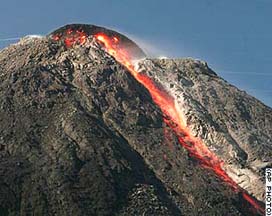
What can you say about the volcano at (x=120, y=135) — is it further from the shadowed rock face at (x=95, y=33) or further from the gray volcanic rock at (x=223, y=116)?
the shadowed rock face at (x=95, y=33)

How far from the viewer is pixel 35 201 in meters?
73.4

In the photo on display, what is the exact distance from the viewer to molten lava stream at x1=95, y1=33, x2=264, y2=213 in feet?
291

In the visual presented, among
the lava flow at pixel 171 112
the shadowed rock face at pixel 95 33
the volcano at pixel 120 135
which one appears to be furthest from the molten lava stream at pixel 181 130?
the shadowed rock face at pixel 95 33

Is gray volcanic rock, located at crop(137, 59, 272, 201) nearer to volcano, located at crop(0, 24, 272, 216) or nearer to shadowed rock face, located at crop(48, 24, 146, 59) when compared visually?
volcano, located at crop(0, 24, 272, 216)

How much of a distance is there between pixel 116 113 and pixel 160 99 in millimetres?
13154

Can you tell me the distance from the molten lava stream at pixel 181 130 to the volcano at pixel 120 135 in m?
0.19

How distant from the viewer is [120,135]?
A: 90.2 metres

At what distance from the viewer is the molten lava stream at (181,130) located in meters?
88.8

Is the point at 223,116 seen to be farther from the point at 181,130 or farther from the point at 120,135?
the point at 120,135

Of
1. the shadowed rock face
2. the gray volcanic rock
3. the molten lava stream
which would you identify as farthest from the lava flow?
the gray volcanic rock

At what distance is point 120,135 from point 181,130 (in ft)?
38.3

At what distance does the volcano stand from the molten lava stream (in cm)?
19

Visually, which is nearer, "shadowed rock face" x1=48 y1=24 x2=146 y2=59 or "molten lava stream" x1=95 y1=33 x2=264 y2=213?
"molten lava stream" x1=95 y1=33 x2=264 y2=213

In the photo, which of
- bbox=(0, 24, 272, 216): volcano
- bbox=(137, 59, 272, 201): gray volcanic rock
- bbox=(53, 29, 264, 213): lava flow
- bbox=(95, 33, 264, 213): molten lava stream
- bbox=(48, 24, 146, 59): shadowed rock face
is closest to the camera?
bbox=(0, 24, 272, 216): volcano
